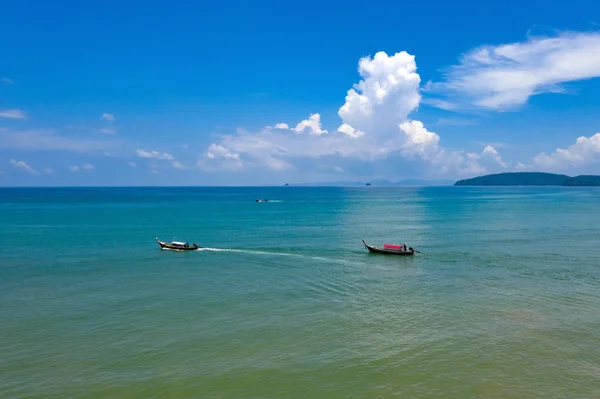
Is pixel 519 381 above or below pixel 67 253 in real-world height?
below

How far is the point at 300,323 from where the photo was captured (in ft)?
124

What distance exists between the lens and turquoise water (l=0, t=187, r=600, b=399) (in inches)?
1094

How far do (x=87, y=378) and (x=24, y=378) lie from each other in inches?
170

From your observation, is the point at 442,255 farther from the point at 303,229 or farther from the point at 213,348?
the point at 213,348

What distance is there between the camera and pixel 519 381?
27625 millimetres

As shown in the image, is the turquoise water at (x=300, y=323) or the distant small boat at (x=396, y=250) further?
the distant small boat at (x=396, y=250)

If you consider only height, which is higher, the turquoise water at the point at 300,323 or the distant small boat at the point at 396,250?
the distant small boat at the point at 396,250

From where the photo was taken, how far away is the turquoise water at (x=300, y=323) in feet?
91.2

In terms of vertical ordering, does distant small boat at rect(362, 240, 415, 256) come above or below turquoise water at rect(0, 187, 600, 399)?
above

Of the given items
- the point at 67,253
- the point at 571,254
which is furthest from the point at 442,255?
the point at 67,253

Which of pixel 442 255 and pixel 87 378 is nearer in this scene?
pixel 87 378

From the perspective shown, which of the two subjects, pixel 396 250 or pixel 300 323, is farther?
pixel 396 250

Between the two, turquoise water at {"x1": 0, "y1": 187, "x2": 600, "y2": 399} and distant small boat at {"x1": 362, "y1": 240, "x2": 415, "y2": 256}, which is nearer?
turquoise water at {"x1": 0, "y1": 187, "x2": 600, "y2": 399}

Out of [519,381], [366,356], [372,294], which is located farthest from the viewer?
[372,294]
